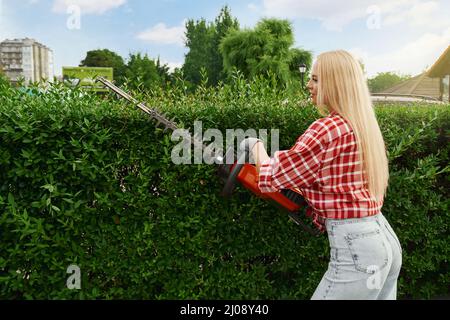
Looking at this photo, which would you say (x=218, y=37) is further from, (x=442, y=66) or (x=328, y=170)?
(x=328, y=170)

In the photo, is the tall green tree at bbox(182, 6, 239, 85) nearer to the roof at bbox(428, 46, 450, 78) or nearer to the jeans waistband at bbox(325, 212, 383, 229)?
the roof at bbox(428, 46, 450, 78)

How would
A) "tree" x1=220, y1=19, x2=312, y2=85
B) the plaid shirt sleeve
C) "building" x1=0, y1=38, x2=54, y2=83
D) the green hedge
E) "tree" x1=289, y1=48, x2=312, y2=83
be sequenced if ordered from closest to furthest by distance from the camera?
the plaid shirt sleeve → the green hedge → "tree" x1=220, y1=19, x2=312, y2=85 → "tree" x1=289, y1=48, x2=312, y2=83 → "building" x1=0, y1=38, x2=54, y2=83

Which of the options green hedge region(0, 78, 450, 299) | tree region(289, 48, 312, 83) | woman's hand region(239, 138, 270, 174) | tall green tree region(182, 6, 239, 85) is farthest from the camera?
tall green tree region(182, 6, 239, 85)

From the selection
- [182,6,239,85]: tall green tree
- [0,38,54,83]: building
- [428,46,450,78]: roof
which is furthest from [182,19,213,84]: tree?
[0,38,54,83]: building

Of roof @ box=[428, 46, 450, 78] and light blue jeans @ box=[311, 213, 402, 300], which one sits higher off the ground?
roof @ box=[428, 46, 450, 78]

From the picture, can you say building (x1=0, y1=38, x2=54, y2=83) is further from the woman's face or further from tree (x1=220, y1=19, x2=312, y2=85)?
the woman's face

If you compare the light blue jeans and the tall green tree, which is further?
the tall green tree

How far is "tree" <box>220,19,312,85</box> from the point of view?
42844mm

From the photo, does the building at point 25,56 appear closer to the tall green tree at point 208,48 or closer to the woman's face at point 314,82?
the tall green tree at point 208,48

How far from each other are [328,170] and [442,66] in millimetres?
33362

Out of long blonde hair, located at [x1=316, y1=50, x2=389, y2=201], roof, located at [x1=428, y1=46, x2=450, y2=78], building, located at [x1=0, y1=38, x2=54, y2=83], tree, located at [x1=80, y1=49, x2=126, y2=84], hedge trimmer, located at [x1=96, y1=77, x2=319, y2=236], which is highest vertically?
building, located at [x1=0, y1=38, x2=54, y2=83]

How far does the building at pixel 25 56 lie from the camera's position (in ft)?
370

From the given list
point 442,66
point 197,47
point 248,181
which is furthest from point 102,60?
point 248,181
